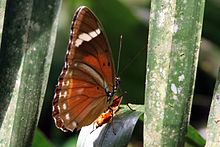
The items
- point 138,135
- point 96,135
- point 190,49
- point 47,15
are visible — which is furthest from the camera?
point 138,135

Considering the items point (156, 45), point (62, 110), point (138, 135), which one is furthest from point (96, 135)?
point (138, 135)

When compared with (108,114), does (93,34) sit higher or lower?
higher

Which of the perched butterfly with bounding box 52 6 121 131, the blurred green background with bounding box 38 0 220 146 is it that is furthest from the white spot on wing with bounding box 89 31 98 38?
the blurred green background with bounding box 38 0 220 146

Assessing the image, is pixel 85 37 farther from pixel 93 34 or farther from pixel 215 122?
pixel 215 122

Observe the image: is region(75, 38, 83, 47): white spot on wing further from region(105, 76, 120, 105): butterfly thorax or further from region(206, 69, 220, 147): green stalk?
region(206, 69, 220, 147): green stalk

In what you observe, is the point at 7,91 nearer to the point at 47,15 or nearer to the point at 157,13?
the point at 47,15

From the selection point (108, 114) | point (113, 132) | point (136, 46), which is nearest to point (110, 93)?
point (108, 114)
